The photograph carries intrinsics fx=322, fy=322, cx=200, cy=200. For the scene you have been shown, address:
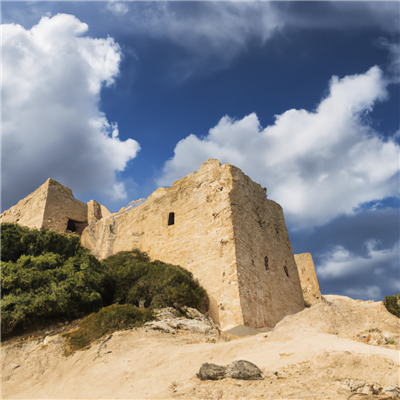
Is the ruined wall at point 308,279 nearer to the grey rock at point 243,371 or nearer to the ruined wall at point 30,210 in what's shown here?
the ruined wall at point 30,210

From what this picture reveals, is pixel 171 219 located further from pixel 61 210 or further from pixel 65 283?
pixel 61 210

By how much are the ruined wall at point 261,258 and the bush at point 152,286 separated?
1.99m

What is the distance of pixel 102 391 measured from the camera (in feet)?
21.5

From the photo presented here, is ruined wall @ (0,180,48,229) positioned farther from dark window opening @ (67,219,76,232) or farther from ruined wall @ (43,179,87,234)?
dark window opening @ (67,219,76,232)

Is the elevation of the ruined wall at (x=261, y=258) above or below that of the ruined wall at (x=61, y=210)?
below

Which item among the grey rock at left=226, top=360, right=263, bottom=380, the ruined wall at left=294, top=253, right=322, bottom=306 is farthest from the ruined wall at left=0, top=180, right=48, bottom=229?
the ruined wall at left=294, top=253, right=322, bottom=306

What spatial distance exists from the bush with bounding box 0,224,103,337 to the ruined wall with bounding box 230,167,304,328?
5.63m

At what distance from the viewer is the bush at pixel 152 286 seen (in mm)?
11656

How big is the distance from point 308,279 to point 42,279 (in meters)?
19.5

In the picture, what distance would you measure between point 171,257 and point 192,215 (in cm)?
227

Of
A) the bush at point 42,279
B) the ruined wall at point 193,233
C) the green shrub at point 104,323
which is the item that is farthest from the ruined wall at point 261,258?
the bush at point 42,279

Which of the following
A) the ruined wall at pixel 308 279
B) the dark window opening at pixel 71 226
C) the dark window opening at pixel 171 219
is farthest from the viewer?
the ruined wall at pixel 308 279

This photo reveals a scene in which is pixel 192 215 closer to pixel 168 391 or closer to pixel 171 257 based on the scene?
pixel 171 257

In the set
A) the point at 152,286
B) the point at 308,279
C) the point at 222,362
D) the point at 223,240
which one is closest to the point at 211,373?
the point at 222,362
